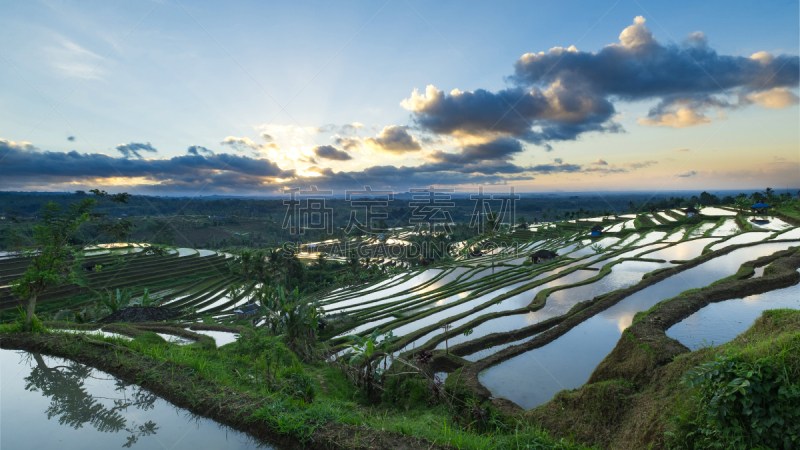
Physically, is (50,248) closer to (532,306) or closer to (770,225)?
(532,306)

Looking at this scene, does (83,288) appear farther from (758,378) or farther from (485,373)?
(758,378)

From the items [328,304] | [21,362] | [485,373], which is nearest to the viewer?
[21,362]

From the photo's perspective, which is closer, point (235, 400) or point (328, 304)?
point (235, 400)

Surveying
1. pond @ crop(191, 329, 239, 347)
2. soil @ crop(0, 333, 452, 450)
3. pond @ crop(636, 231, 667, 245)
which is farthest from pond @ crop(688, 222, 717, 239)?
pond @ crop(191, 329, 239, 347)

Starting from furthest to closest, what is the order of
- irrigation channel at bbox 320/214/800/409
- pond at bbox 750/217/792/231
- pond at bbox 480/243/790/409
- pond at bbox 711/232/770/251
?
1. pond at bbox 750/217/792/231
2. pond at bbox 711/232/770/251
3. irrigation channel at bbox 320/214/800/409
4. pond at bbox 480/243/790/409

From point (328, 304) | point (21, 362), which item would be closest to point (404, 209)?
point (328, 304)

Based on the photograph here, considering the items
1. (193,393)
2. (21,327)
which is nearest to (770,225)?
(193,393)

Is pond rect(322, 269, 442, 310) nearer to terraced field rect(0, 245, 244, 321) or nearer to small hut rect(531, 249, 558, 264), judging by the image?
terraced field rect(0, 245, 244, 321)
